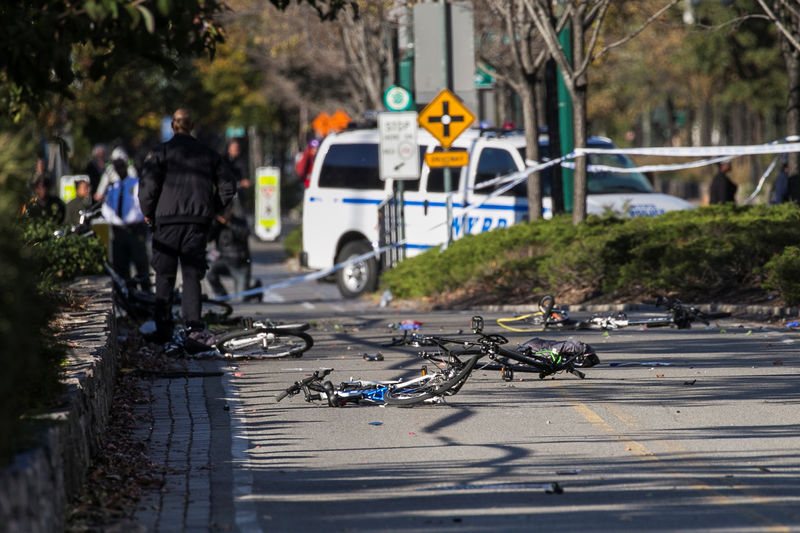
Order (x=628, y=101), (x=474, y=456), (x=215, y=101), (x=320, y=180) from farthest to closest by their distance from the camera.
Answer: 1. (x=628, y=101)
2. (x=215, y=101)
3. (x=320, y=180)
4. (x=474, y=456)

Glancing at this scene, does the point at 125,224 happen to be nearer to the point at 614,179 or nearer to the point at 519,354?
the point at 614,179

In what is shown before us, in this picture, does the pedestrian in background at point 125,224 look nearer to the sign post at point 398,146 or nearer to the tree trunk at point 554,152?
the sign post at point 398,146

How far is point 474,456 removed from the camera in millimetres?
7277

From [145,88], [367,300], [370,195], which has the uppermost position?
[145,88]

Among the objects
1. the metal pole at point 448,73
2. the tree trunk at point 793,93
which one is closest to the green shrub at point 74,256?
the metal pole at point 448,73

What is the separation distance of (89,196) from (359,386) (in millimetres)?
10338

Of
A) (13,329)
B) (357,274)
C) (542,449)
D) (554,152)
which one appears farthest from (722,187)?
(13,329)

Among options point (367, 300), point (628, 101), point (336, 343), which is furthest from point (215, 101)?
point (336, 343)

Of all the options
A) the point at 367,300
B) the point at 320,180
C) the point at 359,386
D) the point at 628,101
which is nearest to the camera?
the point at 359,386

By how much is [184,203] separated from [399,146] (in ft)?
27.8

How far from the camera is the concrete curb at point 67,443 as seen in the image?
4.70 meters

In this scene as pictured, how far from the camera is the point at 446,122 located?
18906 mm

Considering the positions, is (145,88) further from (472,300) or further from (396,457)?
(396,457)

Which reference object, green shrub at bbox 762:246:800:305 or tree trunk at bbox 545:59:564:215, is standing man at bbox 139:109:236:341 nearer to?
green shrub at bbox 762:246:800:305
